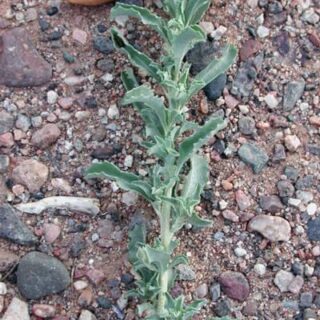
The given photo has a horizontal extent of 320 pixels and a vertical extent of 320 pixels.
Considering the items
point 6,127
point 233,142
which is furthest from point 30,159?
point 233,142

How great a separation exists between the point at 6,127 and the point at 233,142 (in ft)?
2.24

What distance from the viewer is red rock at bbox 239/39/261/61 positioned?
338 cm

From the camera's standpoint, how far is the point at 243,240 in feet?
10.6

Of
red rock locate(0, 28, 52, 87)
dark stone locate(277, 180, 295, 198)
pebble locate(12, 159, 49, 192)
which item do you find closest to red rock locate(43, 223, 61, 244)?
pebble locate(12, 159, 49, 192)

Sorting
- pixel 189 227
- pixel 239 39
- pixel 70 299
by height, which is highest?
pixel 239 39

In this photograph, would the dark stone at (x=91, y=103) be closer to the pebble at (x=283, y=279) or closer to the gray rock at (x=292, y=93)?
the gray rock at (x=292, y=93)

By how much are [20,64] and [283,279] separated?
1.02 metres

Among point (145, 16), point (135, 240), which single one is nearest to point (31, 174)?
point (135, 240)

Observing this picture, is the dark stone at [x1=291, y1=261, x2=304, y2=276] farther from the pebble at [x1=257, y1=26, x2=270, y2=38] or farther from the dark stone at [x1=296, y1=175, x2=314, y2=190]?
the pebble at [x1=257, y1=26, x2=270, y2=38]

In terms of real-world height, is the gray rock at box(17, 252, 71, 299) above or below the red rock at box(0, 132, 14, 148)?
below

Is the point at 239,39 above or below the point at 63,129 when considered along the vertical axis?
above

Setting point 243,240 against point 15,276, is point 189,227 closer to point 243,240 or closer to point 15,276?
point 243,240

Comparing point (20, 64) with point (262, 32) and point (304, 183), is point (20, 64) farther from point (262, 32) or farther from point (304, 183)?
point (304, 183)

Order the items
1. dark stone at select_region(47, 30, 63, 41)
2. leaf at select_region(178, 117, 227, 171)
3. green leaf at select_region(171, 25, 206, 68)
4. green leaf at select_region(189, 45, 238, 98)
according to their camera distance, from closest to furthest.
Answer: green leaf at select_region(171, 25, 206, 68) < leaf at select_region(178, 117, 227, 171) < green leaf at select_region(189, 45, 238, 98) < dark stone at select_region(47, 30, 63, 41)
